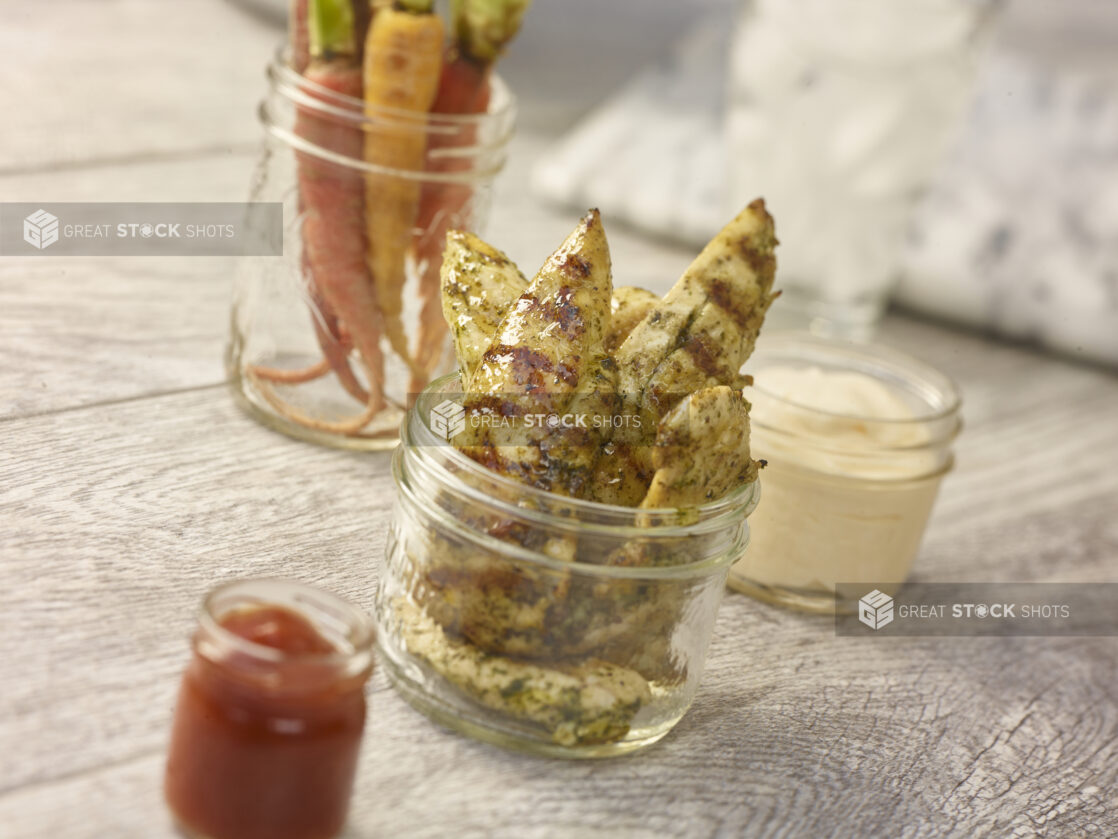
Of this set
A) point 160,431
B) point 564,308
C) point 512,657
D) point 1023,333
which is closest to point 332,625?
point 512,657

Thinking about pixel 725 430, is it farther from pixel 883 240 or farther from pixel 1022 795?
pixel 883 240

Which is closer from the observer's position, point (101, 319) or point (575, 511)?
point (575, 511)

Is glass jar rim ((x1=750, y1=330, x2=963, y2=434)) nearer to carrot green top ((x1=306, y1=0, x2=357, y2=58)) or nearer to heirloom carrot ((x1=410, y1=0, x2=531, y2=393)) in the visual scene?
heirloom carrot ((x1=410, y1=0, x2=531, y2=393))

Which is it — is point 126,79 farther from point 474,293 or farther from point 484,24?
point 474,293

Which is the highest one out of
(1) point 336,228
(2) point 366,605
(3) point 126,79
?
(1) point 336,228

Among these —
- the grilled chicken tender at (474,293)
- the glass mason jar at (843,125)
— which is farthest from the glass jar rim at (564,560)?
the glass mason jar at (843,125)

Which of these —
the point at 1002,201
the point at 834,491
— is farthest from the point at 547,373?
the point at 1002,201

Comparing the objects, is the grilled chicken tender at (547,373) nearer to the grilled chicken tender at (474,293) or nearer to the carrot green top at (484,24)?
the grilled chicken tender at (474,293)

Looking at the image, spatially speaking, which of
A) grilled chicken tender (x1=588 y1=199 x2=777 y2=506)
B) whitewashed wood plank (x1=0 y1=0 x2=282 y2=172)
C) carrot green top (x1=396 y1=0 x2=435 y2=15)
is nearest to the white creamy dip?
grilled chicken tender (x1=588 y1=199 x2=777 y2=506)
